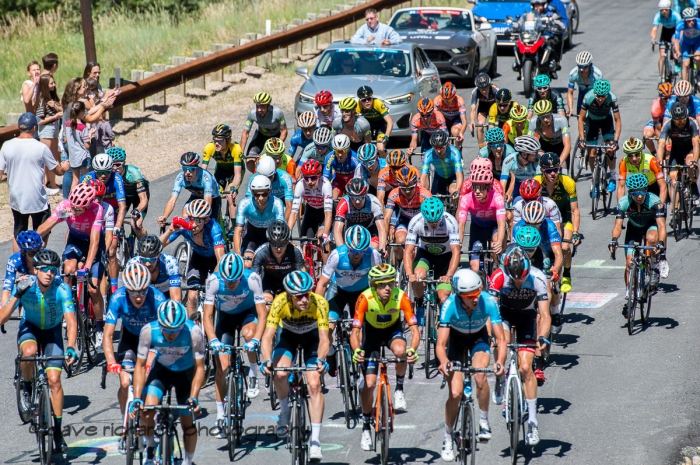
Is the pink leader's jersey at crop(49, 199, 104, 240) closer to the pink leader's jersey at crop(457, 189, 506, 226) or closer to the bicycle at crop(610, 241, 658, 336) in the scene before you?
the pink leader's jersey at crop(457, 189, 506, 226)

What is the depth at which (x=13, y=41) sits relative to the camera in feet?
101

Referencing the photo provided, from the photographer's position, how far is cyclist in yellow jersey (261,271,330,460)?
33.8 ft

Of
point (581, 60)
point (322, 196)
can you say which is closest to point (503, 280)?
point (322, 196)

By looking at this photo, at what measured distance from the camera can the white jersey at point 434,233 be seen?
1339cm

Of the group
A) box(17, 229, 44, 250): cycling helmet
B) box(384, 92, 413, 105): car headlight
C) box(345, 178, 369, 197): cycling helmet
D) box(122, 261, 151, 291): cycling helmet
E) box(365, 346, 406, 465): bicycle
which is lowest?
box(365, 346, 406, 465): bicycle

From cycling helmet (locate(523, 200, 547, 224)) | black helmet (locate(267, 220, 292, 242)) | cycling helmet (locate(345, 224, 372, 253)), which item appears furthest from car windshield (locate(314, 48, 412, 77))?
cycling helmet (locate(345, 224, 372, 253))

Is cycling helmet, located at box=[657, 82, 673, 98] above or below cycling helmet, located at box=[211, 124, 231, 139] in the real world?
below

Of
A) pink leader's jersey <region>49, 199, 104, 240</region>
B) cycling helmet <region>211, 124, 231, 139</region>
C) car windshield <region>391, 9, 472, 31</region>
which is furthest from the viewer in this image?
car windshield <region>391, 9, 472, 31</region>

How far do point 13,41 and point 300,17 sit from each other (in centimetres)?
802

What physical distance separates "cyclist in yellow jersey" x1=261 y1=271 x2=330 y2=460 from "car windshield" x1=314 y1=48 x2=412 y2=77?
11376 mm

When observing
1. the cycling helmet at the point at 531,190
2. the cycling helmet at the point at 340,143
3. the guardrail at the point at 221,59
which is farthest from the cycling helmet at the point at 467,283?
the guardrail at the point at 221,59

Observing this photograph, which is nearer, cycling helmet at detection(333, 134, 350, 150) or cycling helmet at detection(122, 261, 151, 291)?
cycling helmet at detection(122, 261, 151, 291)

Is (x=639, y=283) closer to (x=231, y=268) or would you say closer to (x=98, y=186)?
(x=231, y=268)

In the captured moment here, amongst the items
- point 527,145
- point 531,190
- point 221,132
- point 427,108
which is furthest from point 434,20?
point 531,190
